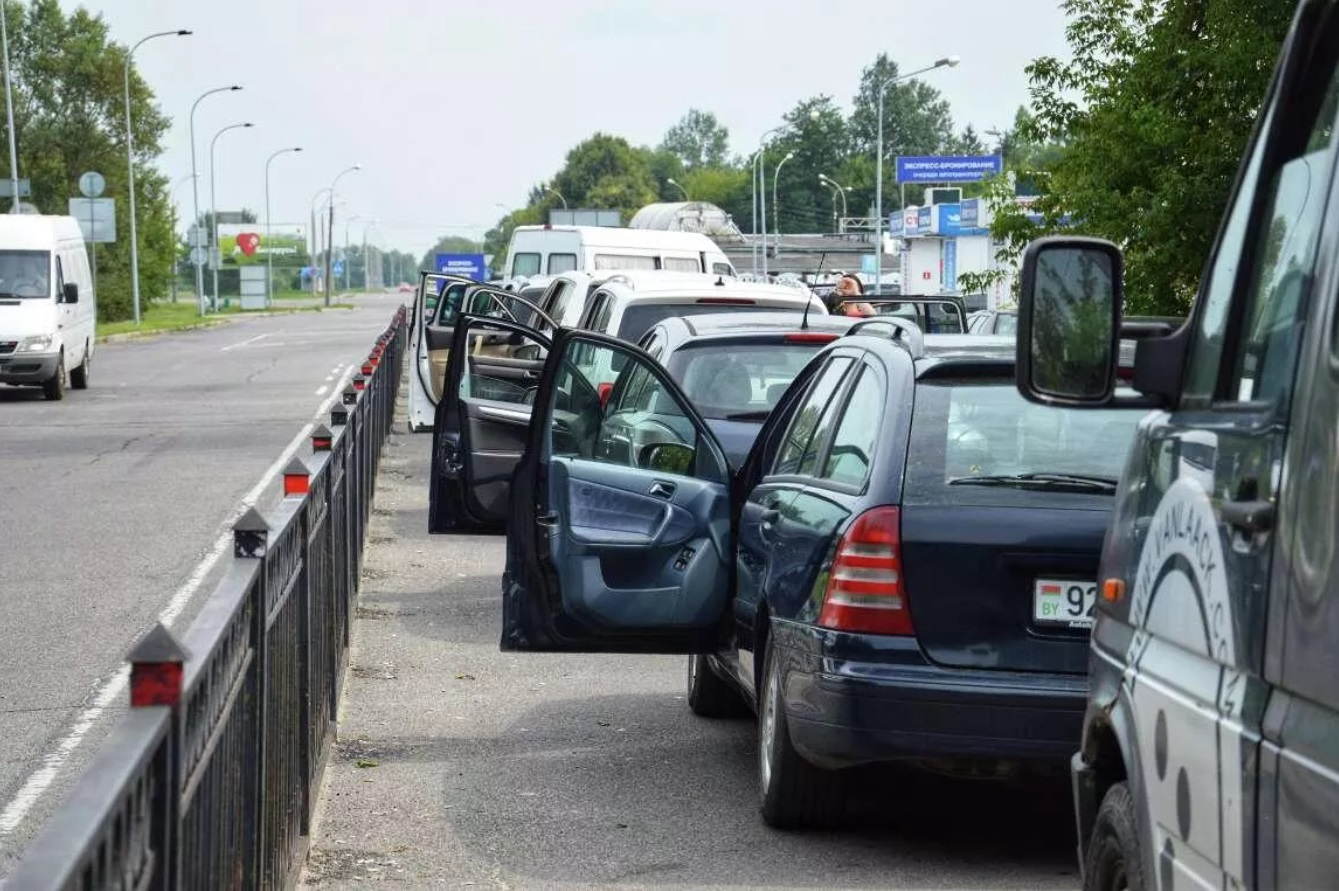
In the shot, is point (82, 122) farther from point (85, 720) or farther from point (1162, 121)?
point (85, 720)

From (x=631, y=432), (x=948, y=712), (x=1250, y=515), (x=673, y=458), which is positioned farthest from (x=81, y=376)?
(x=1250, y=515)

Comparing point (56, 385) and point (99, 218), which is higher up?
point (99, 218)

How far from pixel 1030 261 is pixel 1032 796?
418 cm

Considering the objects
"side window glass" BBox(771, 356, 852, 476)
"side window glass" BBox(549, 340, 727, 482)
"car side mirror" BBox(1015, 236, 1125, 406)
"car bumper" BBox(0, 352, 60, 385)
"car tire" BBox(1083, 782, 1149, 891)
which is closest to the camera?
"car side mirror" BBox(1015, 236, 1125, 406)

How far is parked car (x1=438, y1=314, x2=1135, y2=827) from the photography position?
6.19m

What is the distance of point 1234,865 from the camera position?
3.18 m

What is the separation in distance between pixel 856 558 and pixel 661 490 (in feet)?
4.88

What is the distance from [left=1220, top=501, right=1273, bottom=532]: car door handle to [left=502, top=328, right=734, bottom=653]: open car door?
4426 millimetres

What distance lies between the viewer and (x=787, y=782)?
6.81 m

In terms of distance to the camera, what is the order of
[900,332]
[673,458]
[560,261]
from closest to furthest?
[900,332], [673,458], [560,261]

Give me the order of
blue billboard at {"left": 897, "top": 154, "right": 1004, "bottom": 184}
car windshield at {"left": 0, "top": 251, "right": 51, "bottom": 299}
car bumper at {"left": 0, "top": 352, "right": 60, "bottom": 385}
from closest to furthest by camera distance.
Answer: car bumper at {"left": 0, "top": 352, "right": 60, "bottom": 385}
car windshield at {"left": 0, "top": 251, "right": 51, "bottom": 299}
blue billboard at {"left": 897, "top": 154, "right": 1004, "bottom": 184}

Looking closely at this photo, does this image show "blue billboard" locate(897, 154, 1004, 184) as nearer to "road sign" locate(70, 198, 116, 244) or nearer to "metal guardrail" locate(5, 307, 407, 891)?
→ "road sign" locate(70, 198, 116, 244)

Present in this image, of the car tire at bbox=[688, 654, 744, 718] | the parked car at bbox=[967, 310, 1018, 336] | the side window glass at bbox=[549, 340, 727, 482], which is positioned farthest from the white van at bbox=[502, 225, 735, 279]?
the side window glass at bbox=[549, 340, 727, 482]

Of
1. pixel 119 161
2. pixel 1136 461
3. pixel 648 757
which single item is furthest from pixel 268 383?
pixel 119 161
